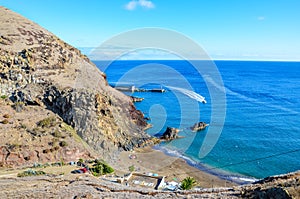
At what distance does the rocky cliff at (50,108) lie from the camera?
2805 cm

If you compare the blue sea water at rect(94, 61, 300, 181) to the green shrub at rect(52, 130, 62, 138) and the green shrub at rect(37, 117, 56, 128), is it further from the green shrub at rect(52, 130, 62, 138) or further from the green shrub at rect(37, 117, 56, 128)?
the green shrub at rect(37, 117, 56, 128)

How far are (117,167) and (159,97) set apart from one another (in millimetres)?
50041

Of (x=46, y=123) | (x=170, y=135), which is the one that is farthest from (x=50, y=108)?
(x=170, y=135)

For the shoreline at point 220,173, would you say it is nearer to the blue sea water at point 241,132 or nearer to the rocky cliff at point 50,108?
the blue sea water at point 241,132

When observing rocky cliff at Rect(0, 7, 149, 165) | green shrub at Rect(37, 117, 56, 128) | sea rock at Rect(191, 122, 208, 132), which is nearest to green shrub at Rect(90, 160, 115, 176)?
rocky cliff at Rect(0, 7, 149, 165)

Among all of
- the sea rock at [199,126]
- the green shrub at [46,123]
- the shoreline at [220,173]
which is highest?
the green shrub at [46,123]

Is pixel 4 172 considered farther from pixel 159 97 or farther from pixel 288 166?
pixel 159 97

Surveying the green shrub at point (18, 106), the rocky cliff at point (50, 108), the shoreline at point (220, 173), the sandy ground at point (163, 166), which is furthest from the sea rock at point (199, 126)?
the green shrub at point (18, 106)

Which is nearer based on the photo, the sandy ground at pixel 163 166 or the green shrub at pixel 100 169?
the green shrub at pixel 100 169

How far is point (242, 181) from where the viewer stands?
28.0 m

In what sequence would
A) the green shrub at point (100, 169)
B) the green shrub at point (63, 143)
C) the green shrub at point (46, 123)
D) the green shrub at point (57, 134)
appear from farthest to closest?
the green shrub at point (46, 123) < the green shrub at point (57, 134) < the green shrub at point (63, 143) < the green shrub at point (100, 169)

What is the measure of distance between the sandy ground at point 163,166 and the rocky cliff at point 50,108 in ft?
7.45

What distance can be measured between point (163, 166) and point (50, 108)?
17381 millimetres

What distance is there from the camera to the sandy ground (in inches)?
1092
